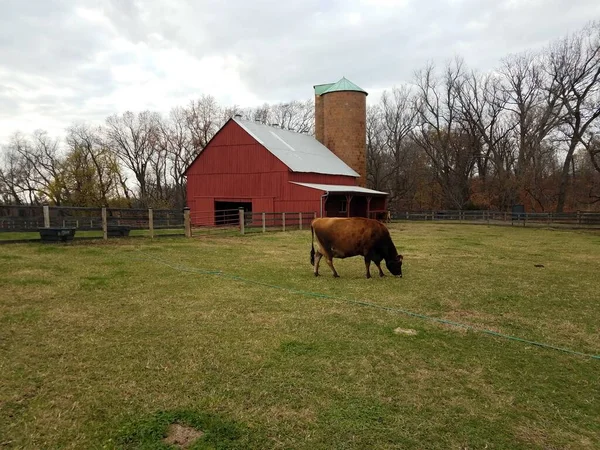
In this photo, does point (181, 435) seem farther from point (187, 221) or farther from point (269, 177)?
point (269, 177)

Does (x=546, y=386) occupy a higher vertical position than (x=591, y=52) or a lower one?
lower

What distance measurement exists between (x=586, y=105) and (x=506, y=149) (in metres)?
11.7

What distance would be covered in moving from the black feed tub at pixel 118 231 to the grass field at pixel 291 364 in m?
6.27

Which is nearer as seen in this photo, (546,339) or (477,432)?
(477,432)

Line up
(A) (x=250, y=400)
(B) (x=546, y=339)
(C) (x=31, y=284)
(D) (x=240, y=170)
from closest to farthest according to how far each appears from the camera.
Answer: (A) (x=250, y=400) → (B) (x=546, y=339) → (C) (x=31, y=284) → (D) (x=240, y=170)

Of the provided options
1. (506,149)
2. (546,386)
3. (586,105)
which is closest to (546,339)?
(546,386)

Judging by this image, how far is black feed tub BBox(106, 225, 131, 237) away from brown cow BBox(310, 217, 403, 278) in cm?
868

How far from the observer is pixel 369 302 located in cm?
609

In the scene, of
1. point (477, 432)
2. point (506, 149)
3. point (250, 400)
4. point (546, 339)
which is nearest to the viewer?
point (477, 432)

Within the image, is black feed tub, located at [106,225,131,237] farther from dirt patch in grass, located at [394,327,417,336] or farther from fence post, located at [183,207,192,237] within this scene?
dirt patch in grass, located at [394,327,417,336]

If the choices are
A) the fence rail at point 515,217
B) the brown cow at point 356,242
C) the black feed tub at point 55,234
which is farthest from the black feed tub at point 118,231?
the fence rail at point 515,217

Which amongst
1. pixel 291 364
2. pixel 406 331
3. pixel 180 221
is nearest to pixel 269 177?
pixel 180 221

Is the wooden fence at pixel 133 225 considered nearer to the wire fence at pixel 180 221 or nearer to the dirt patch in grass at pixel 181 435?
the wire fence at pixel 180 221

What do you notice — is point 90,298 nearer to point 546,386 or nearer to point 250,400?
point 250,400
